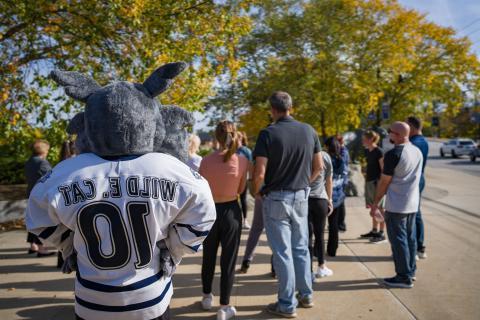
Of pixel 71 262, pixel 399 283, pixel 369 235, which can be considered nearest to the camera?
pixel 71 262

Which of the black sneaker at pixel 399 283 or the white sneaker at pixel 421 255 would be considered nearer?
the black sneaker at pixel 399 283

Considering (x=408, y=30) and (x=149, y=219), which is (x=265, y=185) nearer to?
(x=149, y=219)

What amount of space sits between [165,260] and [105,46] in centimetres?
650

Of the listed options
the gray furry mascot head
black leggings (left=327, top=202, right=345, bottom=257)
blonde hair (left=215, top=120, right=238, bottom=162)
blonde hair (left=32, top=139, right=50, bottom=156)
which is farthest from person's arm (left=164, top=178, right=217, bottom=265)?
blonde hair (left=32, top=139, right=50, bottom=156)

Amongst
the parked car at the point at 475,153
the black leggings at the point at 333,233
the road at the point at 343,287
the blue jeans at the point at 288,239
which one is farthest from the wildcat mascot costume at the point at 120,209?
the parked car at the point at 475,153

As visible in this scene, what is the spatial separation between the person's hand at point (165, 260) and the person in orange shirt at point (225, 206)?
5.60 ft

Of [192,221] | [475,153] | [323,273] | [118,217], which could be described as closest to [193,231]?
[192,221]

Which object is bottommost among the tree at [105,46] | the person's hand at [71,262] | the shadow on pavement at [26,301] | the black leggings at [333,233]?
the shadow on pavement at [26,301]

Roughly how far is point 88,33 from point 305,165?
5.14 meters

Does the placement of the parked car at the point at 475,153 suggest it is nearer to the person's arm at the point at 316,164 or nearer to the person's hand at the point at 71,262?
the person's arm at the point at 316,164

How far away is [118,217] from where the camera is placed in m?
1.75

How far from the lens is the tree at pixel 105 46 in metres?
6.86

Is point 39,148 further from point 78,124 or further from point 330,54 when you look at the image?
point 330,54

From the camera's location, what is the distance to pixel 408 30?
17.0 m
